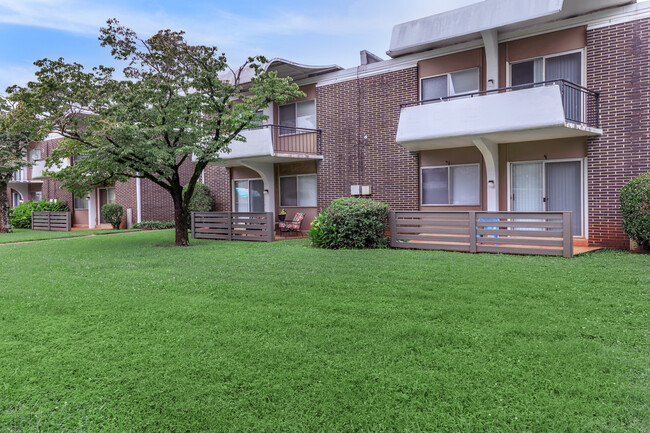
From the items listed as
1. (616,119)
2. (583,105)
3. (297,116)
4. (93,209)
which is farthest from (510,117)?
(93,209)

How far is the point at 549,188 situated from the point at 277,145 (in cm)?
943

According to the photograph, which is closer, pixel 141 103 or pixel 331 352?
pixel 331 352

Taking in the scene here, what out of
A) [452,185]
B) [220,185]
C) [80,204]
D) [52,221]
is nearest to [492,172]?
[452,185]

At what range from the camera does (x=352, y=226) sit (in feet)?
36.4

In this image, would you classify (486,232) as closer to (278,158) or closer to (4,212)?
(278,158)

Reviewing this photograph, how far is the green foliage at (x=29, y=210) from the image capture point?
79.4 ft

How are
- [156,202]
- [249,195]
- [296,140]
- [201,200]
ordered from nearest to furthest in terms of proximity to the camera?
[296,140] → [201,200] → [249,195] → [156,202]

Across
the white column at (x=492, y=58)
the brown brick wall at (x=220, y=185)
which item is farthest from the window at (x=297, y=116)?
the white column at (x=492, y=58)

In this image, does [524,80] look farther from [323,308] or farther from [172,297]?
[172,297]

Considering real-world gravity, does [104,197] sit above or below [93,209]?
above

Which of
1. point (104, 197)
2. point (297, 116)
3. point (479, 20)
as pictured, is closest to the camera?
point (479, 20)

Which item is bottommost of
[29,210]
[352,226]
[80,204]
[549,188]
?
[352,226]

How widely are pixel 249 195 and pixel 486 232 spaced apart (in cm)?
1037

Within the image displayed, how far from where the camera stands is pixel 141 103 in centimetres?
1123
